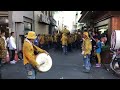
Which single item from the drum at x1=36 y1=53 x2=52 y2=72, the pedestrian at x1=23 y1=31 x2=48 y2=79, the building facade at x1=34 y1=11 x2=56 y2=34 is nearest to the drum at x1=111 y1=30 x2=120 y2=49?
the drum at x1=36 y1=53 x2=52 y2=72

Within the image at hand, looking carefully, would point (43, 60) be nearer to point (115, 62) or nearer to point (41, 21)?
point (115, 62)

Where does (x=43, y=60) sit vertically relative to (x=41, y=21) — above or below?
below

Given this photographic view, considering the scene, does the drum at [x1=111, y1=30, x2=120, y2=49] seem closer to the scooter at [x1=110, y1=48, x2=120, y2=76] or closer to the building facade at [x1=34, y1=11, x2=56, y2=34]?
the scooter at [x1=110, y1=48, x2=120, y2=76]

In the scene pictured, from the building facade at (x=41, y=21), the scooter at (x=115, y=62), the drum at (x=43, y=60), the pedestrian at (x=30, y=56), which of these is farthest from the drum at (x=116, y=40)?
the building facade at (x=41, y=21)

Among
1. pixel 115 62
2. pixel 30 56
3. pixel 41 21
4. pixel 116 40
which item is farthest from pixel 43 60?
pixel 41 21

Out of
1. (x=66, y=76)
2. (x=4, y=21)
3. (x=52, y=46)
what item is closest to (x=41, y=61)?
(x=66, y=76)

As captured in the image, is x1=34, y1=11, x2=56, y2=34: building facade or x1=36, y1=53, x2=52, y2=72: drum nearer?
x1=36, y1=53, x2=52, y2=72: drum

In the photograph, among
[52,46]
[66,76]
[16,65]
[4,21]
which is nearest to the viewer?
[66,76]

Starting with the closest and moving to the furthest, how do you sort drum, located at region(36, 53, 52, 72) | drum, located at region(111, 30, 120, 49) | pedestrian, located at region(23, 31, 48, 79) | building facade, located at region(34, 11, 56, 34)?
pedestrian, located at region(23, 31, 48, 79)
drum, located at region(36, 53, 52, 72)
drum, located at region(111, 30, 120, 49)
building facade, located at region(34, 11, 56, 34)

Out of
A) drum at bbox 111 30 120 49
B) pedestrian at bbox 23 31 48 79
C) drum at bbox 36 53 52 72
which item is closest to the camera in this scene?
pedestrian at bbox 23 31 48 79

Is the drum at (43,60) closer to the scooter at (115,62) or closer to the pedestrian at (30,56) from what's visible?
the pedestrian at (30,56)

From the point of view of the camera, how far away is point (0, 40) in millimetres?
10367
